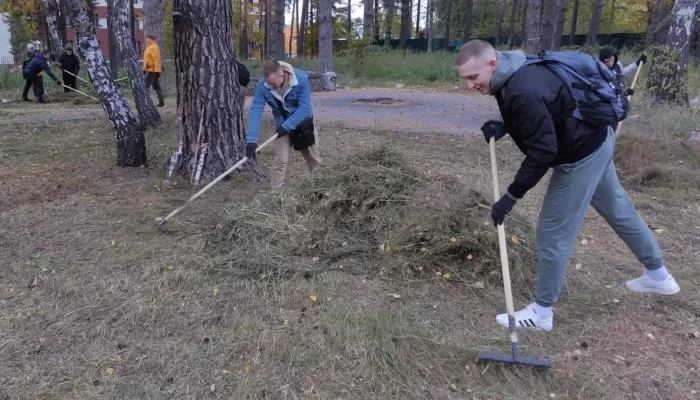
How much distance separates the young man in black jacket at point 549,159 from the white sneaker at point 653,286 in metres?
0.15

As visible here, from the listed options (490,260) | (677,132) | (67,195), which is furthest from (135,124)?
(677,132)

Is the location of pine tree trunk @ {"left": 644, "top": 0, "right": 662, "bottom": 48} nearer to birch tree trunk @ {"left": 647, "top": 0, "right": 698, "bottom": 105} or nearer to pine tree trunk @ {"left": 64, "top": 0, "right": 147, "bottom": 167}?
birch tree trunk @ {"left": 647, "top": 0, "right": 698, "bottom": 105}

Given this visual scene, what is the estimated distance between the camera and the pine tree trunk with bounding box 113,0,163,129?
8.87 meters

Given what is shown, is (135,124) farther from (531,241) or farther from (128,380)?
(531,241)

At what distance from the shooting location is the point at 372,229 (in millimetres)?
4176

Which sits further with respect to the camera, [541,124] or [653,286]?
[653,286]

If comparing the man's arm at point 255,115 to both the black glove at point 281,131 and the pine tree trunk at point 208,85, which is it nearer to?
the black glove at point 281,131

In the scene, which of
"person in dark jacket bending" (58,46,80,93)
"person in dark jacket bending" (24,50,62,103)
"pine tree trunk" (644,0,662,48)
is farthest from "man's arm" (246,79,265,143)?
"pine tree trunk" (644,0,662,48)

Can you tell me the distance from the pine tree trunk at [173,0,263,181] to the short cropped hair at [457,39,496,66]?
3.66 metres

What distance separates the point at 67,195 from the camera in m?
5.54

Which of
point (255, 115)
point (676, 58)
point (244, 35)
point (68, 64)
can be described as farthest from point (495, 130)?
point (244, 35)

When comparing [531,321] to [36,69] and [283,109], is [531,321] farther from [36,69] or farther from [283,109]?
[36,69]

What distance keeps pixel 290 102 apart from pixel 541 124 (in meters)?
2.95

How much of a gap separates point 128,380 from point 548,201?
8.01 ft
